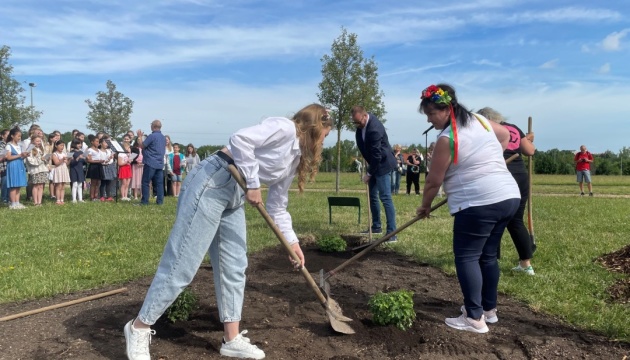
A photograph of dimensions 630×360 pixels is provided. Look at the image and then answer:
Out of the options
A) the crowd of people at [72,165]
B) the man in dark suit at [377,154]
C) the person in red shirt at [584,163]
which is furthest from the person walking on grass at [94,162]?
the person in red shirt at [584,163]

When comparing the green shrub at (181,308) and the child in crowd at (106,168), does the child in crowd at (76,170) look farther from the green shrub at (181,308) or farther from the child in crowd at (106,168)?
the green shrub at (181,308)

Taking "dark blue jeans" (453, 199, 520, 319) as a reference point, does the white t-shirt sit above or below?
above

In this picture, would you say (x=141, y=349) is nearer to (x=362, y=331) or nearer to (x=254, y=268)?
(x=362, y=331)

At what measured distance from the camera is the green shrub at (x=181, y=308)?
4.04 m

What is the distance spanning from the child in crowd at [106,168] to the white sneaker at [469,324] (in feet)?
39.6

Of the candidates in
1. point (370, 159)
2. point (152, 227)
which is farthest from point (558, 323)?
point (152, 227)

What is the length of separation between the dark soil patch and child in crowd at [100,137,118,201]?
12.1 meters

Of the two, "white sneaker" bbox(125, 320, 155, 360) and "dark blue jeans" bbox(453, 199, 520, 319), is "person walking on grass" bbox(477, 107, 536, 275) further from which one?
"white sneaker" bbox(125, 320, 155, 360)

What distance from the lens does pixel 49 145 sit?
13.7 metres

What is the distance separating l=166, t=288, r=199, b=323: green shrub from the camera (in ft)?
13.2

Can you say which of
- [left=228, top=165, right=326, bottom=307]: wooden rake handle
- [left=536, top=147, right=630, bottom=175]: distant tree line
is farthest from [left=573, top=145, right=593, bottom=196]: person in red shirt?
[left=536, top=147, right=630, bottom=175]: distant tree line

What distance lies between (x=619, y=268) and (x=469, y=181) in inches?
131

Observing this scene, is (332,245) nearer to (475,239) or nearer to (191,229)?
(475,239)

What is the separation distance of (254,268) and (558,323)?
3.29 m
